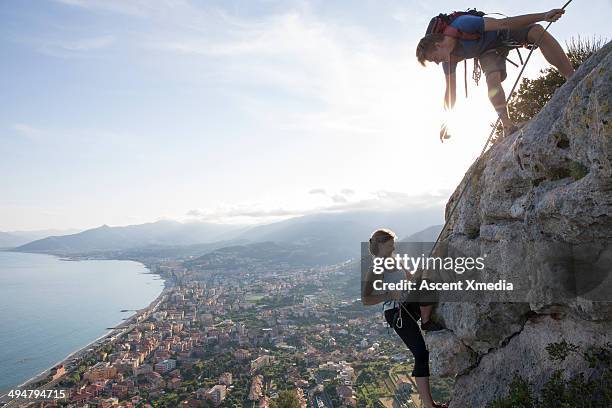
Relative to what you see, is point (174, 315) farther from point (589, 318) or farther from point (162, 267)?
point (162, 267)

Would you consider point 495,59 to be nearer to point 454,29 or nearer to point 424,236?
point 454,29

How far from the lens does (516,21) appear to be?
483 centimetres

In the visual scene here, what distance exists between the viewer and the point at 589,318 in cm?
377

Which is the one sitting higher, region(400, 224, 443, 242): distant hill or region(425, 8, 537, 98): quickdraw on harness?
region(425, 8, 537, 98): quickdraw on harness

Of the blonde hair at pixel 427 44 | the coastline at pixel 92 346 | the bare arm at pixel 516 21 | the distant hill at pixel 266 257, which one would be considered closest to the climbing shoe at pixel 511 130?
the bare arm at pixel 516 21

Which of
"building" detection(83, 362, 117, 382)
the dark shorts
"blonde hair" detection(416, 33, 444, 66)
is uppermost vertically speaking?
"blonde hair" detection(416, 33, 444, 66)

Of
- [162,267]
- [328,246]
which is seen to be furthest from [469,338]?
[328,246]

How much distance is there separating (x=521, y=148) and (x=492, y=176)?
701 millimetres

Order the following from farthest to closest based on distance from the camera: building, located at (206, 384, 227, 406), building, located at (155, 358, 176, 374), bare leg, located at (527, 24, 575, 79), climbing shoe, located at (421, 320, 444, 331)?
building, located at (155, 358, 176, 374), building, located at (206, 384, 227, 406), climbing shoe, located at (421, 320, 444, 331), bare leg, located at (527, 24, 575, 79)

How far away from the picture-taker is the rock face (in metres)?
3.37

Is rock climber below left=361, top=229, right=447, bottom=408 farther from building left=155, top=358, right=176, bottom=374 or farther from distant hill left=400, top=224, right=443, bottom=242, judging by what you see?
distant hill left=400, top=224, right=443, bottom=242

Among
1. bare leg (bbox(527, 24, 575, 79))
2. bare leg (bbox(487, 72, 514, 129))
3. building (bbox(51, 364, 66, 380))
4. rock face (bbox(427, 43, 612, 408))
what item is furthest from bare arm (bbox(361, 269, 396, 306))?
building (bbox(51, 364, 66, 380))

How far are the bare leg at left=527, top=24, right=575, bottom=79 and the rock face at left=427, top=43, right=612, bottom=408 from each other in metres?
0.48

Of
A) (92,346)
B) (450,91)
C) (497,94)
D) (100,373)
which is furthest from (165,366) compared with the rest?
(497,94)
